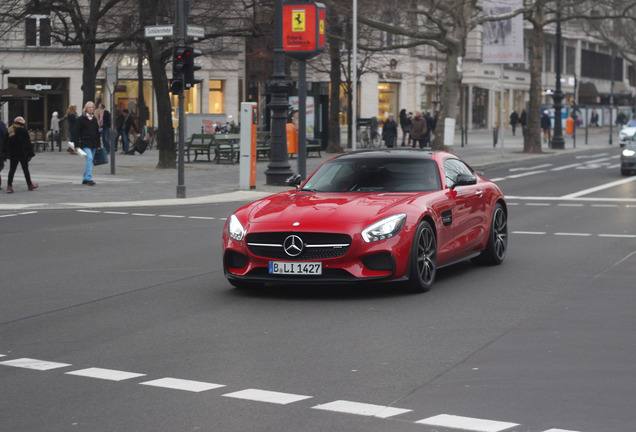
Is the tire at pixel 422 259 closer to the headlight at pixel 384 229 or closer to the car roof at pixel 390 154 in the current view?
the headlight at pixel 384 229

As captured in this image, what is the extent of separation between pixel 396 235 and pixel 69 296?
319 cm

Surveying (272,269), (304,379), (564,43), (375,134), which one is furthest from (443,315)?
(564,43)

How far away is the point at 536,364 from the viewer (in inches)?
295

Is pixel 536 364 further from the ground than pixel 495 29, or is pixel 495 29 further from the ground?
pixel 495 29

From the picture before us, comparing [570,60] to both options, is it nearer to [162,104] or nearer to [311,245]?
[162,104]

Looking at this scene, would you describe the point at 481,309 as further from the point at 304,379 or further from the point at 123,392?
the point at 123,392

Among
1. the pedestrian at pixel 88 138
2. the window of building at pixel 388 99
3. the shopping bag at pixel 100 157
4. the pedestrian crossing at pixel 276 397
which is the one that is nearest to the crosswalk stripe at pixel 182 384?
the pedestrian crossing at pixel 276 397

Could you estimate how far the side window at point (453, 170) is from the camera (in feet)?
39.0

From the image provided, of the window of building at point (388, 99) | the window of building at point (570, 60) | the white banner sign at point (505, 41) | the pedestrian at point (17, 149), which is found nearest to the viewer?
the pedestrian at point (17, 149)

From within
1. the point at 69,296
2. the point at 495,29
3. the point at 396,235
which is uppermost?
the point at 495,29

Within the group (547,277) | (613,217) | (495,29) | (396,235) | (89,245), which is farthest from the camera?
(495,29)

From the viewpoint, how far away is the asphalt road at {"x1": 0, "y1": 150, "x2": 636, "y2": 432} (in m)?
6.17

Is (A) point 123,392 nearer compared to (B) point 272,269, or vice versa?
(A) point 123,392

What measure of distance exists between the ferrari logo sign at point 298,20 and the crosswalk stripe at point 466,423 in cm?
2153
